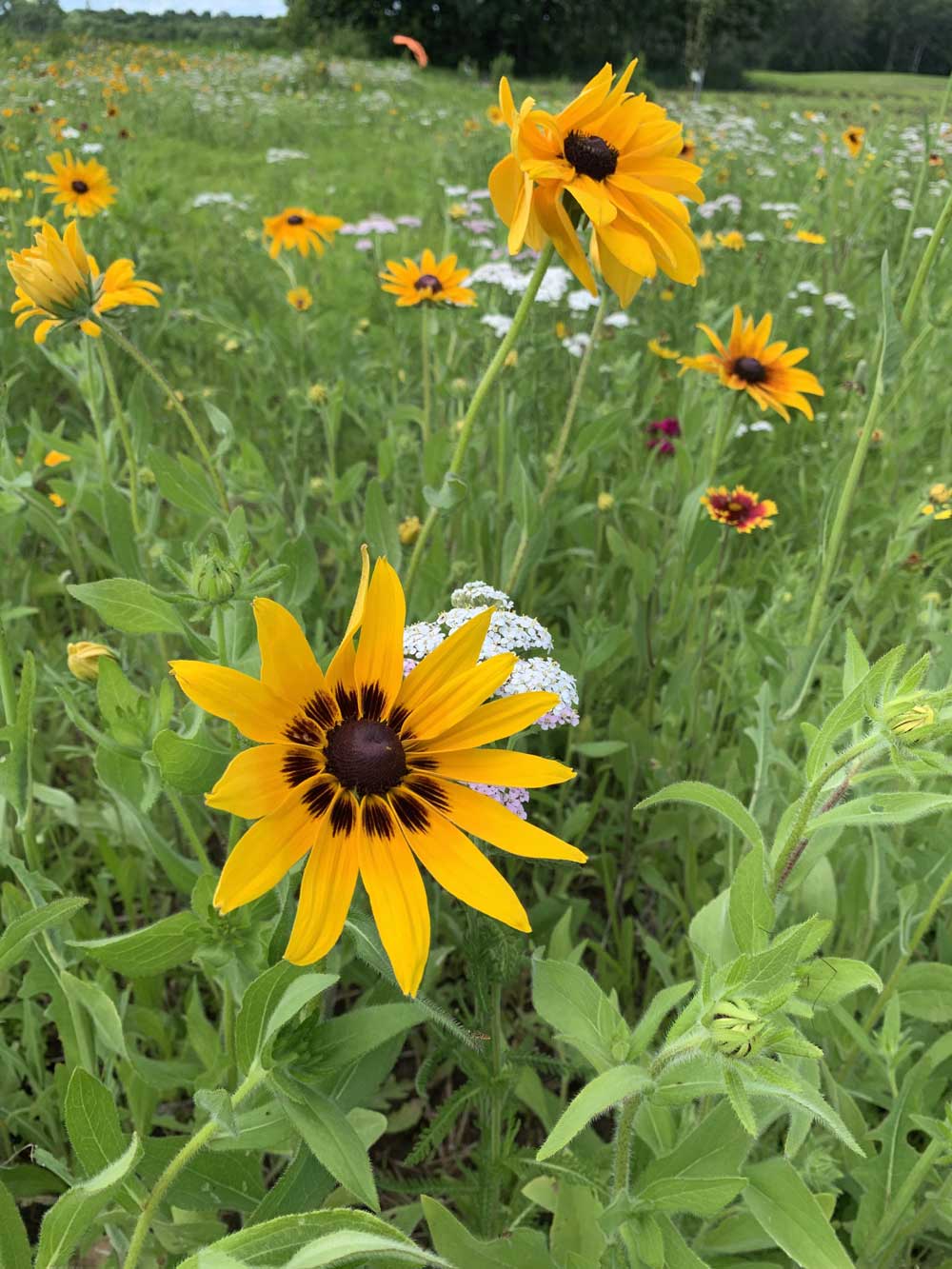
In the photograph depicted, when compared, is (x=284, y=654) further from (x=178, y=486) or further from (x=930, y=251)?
(x=930, y=251)

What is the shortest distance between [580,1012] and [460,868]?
29cm

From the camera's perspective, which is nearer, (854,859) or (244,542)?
(244,542)

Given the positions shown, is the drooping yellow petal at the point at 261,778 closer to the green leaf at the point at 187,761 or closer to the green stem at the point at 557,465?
the green leaf at the point at 187,761

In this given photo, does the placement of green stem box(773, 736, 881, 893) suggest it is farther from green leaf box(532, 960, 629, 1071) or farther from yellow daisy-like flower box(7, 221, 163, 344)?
yellow daisy-like flower box(7, 221, 163, 344)

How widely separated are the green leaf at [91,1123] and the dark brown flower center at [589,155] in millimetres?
1150

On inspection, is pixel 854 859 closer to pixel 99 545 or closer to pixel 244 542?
pixel 244 542

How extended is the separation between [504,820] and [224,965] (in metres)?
0.42

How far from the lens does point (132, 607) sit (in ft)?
3.46

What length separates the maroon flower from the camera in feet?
9.35

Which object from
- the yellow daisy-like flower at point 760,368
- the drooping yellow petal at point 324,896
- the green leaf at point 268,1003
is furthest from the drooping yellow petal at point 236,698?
the yellow daisy-like flower at point 760,368

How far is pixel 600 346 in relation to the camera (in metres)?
3.51

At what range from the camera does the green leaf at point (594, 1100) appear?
0.77 m

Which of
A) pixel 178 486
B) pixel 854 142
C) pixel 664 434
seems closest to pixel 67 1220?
pixel 178 486

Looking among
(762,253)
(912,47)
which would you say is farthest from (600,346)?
(912,47)
